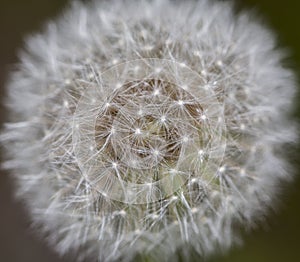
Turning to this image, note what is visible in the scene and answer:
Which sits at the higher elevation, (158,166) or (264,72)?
(264,72)

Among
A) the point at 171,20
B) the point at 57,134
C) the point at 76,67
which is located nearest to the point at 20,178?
the point at 57,134

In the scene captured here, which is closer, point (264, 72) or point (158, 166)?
point (158, 166)

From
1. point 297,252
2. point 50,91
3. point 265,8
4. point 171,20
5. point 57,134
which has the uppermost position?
point 265,8

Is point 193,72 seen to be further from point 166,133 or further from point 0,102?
point 0,102

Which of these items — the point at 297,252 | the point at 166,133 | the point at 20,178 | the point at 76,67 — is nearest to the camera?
the point at 166,133

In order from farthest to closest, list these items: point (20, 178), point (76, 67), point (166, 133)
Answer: point (20, 178), point (76, 67), point (166, 133)

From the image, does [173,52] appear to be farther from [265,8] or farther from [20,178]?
[265,8]
